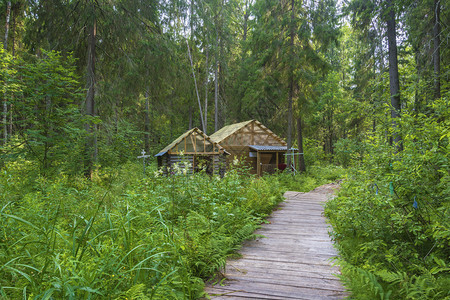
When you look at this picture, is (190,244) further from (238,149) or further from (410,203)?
(238,149)

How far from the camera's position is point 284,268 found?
11.0 feet

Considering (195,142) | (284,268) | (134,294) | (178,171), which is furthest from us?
(195,142)

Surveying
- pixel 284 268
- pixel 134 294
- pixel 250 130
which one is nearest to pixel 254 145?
pixel 250 130

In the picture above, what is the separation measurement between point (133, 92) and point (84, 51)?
264 centimetres

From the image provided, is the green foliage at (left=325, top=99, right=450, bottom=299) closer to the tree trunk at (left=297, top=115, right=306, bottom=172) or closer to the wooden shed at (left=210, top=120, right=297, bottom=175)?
the wooden shed at (left=210, top=120, right=297, bottom=175)

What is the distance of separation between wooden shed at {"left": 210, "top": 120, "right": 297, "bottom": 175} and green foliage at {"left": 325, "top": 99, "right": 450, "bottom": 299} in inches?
629

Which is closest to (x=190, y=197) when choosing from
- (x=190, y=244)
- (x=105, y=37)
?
(x=190, y=244)

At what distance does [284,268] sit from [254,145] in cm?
1798

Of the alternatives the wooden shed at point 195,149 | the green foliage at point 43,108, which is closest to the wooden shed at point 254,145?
the wooden shed at point 195,149

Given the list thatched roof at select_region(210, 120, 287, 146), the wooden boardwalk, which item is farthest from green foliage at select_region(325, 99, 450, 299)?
thatched roof at select_region(210, 120, 287, 146)

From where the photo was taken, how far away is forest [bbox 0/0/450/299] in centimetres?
247

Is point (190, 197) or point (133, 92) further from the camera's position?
point (133, 92)

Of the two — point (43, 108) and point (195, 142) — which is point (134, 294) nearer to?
point (43, 108)

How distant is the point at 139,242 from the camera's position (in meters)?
2.76
